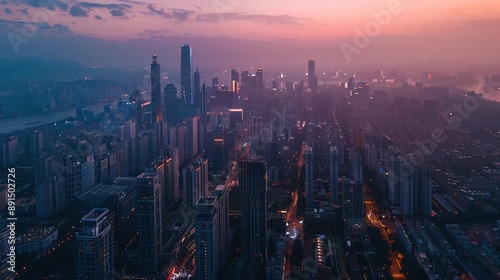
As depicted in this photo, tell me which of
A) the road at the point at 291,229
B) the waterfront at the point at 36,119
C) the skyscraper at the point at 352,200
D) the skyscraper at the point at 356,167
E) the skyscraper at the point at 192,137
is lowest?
the road at the point at 291,229

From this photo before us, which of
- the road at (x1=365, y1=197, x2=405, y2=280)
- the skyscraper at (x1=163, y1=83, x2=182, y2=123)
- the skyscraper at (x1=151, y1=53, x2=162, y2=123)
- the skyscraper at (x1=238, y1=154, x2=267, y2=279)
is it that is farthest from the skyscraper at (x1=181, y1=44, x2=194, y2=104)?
the skyscraper at (x1=238, y1=154, x2=267, y2=279)

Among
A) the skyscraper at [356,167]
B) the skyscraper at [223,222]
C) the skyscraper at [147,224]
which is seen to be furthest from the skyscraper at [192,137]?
the skyscraper at [147,224]

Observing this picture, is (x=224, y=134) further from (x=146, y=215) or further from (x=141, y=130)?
(x=146, y=215)

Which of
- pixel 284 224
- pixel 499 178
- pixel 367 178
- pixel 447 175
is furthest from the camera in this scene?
pixel 367 178

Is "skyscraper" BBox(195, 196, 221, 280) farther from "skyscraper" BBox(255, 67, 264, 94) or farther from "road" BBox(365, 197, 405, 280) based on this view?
"skyscraper" BBox(255, 67, 264, 94)

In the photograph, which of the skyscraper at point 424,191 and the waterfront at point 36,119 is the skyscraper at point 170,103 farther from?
the skyscraper at point 424,191

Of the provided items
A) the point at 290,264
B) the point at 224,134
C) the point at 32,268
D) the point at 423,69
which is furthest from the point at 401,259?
the point at 224,134
